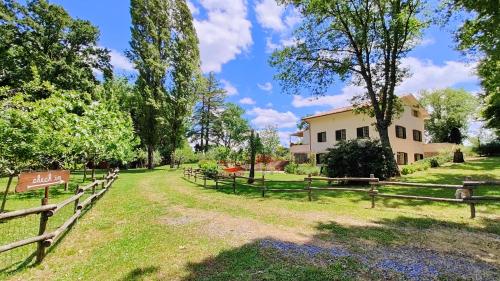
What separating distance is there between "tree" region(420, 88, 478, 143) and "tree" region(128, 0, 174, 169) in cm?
5141

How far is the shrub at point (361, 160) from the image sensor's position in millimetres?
19734

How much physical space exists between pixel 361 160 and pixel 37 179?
17.7 metres

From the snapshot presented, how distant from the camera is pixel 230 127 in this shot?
6900cm

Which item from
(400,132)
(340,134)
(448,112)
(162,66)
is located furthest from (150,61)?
(448,112)

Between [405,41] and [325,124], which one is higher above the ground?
[405,41]

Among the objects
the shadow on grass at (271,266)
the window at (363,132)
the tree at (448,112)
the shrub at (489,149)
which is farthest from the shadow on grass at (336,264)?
the tree at (448,112)

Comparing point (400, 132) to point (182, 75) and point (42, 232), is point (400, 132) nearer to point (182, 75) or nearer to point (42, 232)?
point (182, 75)

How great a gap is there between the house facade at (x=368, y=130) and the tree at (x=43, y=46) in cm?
2842

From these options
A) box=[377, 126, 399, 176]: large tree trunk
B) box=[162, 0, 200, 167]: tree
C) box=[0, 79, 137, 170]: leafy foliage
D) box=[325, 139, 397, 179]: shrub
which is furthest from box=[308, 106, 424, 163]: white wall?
box=[0, 79, 137, 170]: leafy foliage

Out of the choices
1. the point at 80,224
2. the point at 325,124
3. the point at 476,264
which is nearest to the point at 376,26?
the point at 325,124

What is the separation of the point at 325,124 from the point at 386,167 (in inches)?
774

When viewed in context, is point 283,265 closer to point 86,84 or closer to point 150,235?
point 150,235

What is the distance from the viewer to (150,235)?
8.07 meters

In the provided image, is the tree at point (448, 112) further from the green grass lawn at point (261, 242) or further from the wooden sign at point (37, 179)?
the wooden sign at point (37, 179)
